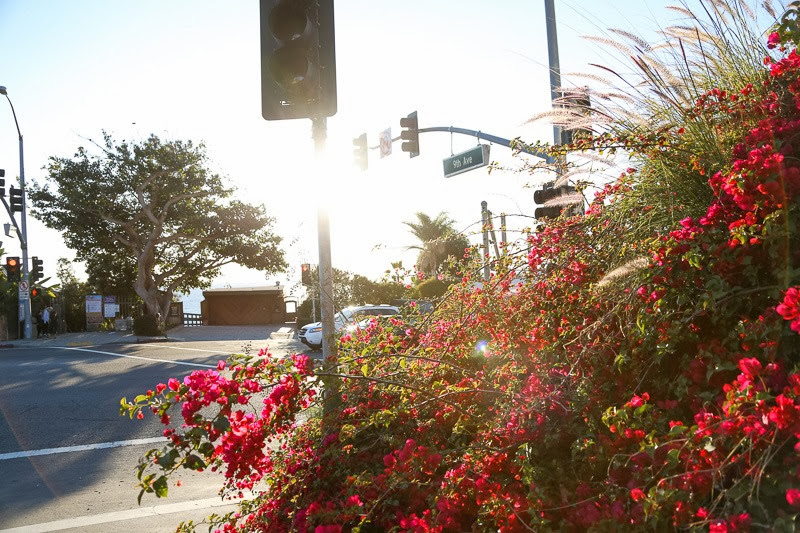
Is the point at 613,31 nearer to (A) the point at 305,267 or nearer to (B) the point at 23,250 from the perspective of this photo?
(A) the point at 305,267

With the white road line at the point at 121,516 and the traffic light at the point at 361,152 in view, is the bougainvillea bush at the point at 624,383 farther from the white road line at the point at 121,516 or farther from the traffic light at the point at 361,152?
the traffic light at the point at 361,152

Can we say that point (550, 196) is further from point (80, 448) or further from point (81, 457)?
point (80, 448)

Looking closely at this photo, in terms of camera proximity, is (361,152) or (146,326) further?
(146,326)

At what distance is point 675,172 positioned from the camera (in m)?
2.77

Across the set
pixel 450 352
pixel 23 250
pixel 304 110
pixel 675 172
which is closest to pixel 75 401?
pixel 304 110

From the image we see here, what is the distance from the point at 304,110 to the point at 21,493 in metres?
4.22

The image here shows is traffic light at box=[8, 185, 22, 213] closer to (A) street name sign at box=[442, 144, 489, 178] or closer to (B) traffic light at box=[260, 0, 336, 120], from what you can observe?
(A) street name sign at box=[442, 144, 489, 178]

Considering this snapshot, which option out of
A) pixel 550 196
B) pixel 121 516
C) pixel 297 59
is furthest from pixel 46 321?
pixel 297 59

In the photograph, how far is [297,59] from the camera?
4.81 metres

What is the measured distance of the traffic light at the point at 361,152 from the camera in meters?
16.8

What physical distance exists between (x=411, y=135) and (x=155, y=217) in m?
18.8

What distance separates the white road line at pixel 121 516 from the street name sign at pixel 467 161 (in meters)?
9.28

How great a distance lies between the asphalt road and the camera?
515 cm

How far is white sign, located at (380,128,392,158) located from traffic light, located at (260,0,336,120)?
11.5 metres
